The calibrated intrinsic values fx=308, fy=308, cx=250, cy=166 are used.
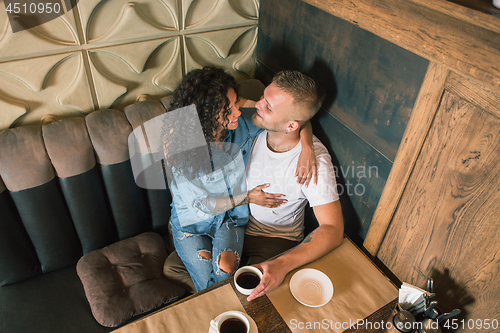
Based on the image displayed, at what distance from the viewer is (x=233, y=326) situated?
1077mm

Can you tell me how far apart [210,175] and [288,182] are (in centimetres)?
43

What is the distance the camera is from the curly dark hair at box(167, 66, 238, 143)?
1.61m

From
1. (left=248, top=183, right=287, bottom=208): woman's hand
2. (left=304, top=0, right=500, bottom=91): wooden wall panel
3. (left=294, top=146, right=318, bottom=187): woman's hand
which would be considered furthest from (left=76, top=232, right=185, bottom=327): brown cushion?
(left=304, top=0, right=500, bottom=91): wooden wall panel

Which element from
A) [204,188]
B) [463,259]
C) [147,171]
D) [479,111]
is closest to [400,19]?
[479,111]

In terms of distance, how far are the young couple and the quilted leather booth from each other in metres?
0.33

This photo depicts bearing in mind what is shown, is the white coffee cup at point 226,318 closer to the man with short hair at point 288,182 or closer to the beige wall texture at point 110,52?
the man with short hair at point 288,182

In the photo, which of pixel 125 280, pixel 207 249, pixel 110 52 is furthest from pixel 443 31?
pixel 125 280

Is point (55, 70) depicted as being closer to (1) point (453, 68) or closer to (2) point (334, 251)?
(2) point (334, 251)

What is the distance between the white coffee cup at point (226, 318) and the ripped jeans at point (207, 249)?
48 centimetres

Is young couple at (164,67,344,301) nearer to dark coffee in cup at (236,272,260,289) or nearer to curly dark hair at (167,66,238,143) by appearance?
curly dark hair at (167,66,238,143)

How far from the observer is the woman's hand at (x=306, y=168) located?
1.57m

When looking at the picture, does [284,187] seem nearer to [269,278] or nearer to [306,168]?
[306,168]

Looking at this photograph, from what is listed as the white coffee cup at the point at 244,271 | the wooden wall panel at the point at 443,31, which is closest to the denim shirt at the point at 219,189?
the white coffee cup at the point at 244,271

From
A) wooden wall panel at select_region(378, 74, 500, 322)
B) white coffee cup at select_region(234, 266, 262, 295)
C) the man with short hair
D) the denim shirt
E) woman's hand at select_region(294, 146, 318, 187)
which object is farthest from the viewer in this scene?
the denim shirt
